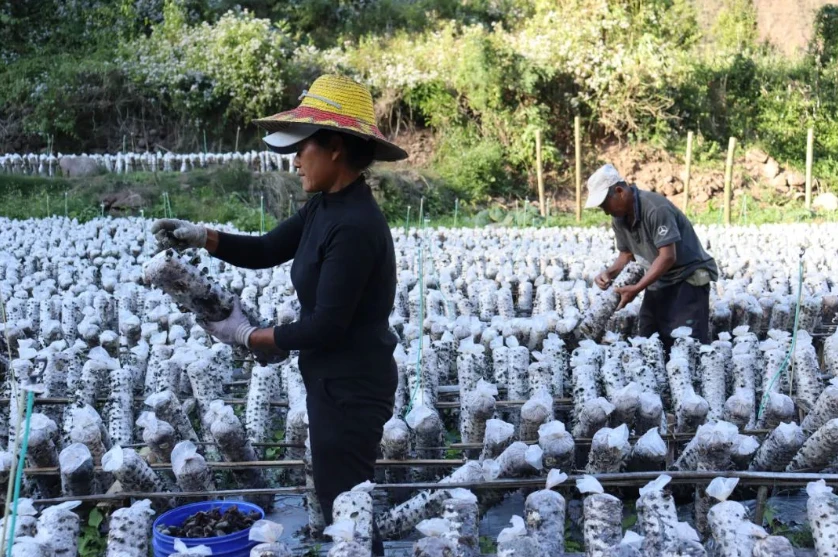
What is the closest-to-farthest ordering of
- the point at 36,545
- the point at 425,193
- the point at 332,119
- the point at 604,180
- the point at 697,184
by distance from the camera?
the point at 36,545 → the point at 332,119 → the point at 604,180 → the point at 425,193 → the point at 697,184

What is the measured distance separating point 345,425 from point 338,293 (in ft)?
1.34

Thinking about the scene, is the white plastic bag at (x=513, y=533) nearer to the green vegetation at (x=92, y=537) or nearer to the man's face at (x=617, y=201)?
the green vegetation at (x=92, y=537)

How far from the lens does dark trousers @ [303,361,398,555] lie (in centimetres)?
248

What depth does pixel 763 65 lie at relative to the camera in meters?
19.8

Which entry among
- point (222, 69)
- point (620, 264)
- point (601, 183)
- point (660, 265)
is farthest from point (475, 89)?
point (660, 265)

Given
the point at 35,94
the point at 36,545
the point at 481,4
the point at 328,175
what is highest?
the point at 481,4

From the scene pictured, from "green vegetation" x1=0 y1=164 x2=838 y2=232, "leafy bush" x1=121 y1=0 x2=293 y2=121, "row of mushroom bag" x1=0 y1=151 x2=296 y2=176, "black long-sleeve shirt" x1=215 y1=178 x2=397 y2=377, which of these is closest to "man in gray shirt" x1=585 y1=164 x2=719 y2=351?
"black long-sleeve shirt" x1=215 y1=178 x2=397 y2=377

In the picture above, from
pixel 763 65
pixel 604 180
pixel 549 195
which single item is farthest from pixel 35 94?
pixel 604 180

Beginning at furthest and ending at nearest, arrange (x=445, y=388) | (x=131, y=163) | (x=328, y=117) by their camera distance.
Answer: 1. (x=131, y=163)
2. (x=445, y=388)
3. (x=328, y=117)

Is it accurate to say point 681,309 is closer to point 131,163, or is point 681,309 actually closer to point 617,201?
point 617,201

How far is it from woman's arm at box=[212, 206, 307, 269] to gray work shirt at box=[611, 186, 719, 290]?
7.59ft

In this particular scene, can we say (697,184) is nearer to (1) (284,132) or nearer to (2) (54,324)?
(2) (54,324)

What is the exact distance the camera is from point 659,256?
14.6ft

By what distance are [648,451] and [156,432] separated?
5.56 ft
